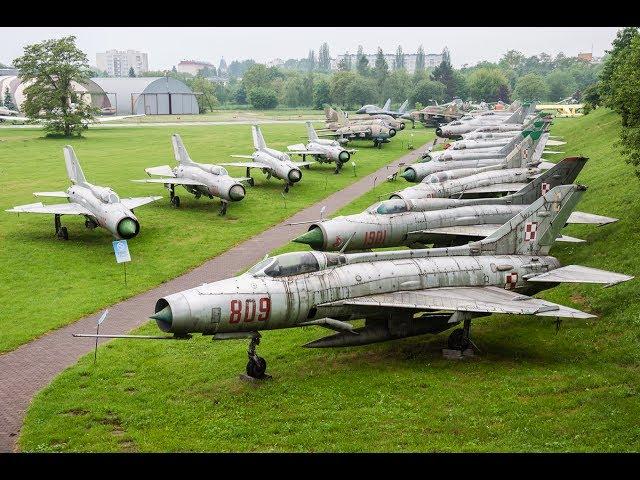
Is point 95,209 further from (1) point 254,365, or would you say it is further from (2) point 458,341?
(2) point 458,341

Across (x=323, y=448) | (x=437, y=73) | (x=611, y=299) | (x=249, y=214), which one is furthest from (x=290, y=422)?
(x=437, y=73)

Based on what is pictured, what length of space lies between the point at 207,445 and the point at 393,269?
26.8 feet

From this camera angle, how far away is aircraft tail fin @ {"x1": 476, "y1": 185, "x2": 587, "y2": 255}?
2234 cm

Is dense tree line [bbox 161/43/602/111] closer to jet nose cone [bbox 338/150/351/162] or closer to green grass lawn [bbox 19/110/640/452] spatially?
jet nose cone [bbox 338/150/351/162]

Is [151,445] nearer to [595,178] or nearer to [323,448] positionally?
[323,448]

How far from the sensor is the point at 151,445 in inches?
593

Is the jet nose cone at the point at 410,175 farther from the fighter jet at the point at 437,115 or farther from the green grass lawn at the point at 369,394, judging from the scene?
the fighter jet at the point at 437,115

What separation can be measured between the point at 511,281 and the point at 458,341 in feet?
9.52

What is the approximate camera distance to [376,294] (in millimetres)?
19500

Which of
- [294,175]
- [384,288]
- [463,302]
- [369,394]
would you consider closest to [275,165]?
[294,175]

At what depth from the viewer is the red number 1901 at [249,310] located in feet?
57.2

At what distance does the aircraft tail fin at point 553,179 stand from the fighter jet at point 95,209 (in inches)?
758

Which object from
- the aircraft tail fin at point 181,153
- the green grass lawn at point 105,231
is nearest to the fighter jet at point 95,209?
the green grass lawn at point 105,231

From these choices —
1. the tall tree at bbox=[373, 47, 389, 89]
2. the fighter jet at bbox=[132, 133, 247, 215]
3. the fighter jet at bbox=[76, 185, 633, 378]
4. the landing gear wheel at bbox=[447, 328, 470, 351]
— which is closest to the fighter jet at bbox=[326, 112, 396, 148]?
the fighter jet at bbox=[132, 133, 247, 215]
